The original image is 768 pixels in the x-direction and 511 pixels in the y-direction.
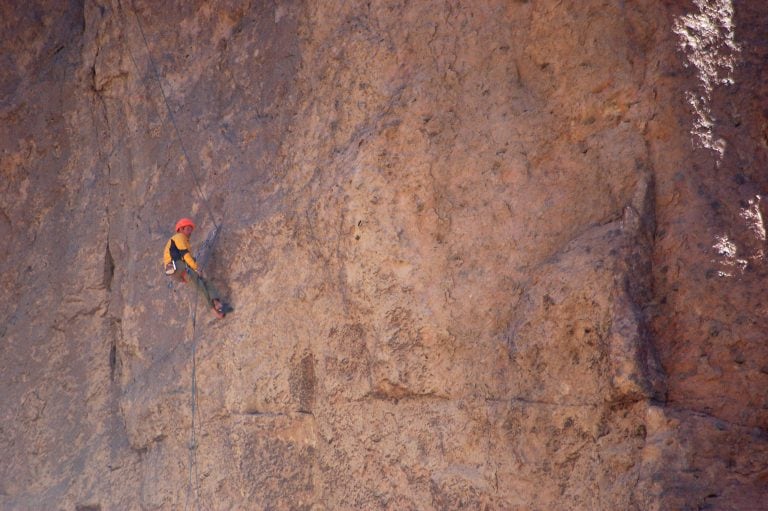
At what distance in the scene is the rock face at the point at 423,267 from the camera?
570cm

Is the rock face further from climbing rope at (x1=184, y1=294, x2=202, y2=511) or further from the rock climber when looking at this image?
the rock climber

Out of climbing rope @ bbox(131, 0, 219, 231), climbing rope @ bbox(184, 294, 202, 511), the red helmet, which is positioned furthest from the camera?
climbing rope @ bbox(131, 0, 219, 231)

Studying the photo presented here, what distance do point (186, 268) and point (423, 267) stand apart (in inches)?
90.2

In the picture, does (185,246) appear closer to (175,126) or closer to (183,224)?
(183,224)

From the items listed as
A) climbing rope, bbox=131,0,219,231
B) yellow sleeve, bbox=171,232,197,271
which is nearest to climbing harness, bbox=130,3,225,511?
climbing rope, bbox=131,0,219,231

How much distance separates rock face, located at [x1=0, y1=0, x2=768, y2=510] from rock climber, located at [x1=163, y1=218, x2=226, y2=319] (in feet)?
0.49

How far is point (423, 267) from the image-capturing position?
6.74m

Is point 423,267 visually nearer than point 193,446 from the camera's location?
Yes

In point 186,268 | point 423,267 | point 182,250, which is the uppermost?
point 182,250

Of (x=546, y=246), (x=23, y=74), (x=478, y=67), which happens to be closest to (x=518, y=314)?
(x=546, y=246)

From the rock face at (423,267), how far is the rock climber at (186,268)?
0.49 ft

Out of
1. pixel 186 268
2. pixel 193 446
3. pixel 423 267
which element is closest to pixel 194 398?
pixel 193 446

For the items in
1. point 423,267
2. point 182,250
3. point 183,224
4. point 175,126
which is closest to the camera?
point 423,267

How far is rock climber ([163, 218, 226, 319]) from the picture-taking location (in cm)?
798
